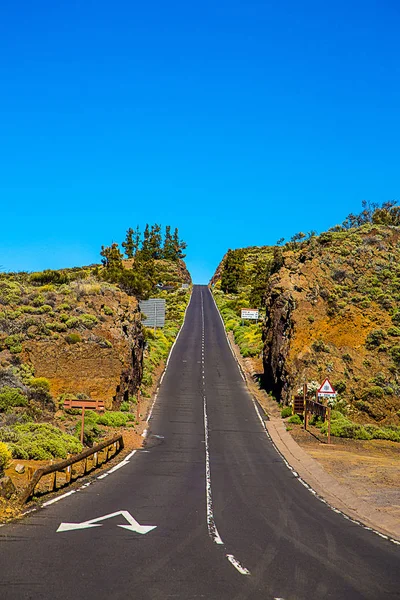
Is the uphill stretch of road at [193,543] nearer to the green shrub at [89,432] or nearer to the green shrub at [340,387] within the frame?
the green shrub at [89,432]

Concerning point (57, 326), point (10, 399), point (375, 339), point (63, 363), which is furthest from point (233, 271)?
point (10, 399)

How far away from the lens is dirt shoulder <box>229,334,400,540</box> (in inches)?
546

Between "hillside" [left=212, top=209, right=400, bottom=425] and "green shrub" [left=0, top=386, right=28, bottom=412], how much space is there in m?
18.9

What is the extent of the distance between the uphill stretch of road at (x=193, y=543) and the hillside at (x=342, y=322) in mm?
16998

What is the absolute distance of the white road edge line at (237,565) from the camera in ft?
25.8

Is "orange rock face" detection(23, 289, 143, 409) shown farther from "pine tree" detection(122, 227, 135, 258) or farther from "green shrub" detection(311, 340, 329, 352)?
"pine tree" detection(122, 227, 135, 258)

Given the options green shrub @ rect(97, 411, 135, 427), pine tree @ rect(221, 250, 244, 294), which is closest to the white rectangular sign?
green shrub @ rect(97, 411, 135, 427)

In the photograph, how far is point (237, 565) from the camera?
820 centimetres

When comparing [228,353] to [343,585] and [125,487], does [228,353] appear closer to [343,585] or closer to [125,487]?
[125,487]

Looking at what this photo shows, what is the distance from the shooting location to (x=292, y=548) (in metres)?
9.59

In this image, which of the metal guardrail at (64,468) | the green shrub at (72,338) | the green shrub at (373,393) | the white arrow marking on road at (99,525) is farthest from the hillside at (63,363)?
the green shrub at (373,393)

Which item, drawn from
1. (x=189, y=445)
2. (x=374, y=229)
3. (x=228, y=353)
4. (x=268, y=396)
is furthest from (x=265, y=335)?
(x=189, y=445)

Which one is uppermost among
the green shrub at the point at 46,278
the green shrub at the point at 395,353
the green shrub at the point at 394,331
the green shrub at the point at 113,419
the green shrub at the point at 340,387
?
the green shrub at the point at 46,278

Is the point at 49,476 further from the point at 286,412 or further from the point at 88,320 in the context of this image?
the point at 286,412
